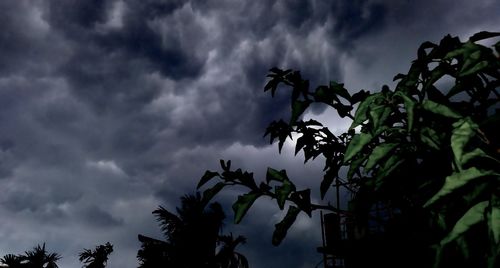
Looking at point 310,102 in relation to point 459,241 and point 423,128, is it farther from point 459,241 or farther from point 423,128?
point 459,241

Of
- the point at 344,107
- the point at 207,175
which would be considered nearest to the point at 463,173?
the point at 344,107

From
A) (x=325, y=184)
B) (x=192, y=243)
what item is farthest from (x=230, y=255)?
(x=325, y=184)

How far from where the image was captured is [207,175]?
1.36 metres

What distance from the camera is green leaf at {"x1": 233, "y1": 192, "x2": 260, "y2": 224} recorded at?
1.25 meters

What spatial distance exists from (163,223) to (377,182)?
20855 millimetres

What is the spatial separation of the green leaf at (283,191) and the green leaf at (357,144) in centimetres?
21

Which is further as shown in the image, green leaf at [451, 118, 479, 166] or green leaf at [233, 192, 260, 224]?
green leaf at [233, 192, 260, 224]

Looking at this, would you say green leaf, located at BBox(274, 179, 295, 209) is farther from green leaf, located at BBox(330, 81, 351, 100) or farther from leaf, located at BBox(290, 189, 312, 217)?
green leaf, located at BBox(330, 81, 351, 100)

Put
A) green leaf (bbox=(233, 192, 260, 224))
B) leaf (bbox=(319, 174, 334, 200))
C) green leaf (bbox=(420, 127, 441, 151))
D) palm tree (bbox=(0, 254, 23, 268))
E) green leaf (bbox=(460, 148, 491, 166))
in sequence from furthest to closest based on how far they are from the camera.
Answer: palm tree (bbox=(0, 254, 23, 268)) → leaf (bbox=(319, 174, 334, 200)) → green leaf (bbox=(233, 192, 260, 224)) → green leaf (bbox=(420, 127, 441, 151)) → green leaf (bbox=(460, 148, 491, 166))

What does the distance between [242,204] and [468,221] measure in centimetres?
A: 69

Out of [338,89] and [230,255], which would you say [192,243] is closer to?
[230,255]

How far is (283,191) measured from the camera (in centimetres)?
121

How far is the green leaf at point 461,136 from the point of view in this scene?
3.10 ft

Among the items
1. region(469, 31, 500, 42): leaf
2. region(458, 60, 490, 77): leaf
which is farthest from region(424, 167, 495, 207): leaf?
region(469, 31, 500, 42): leaf
